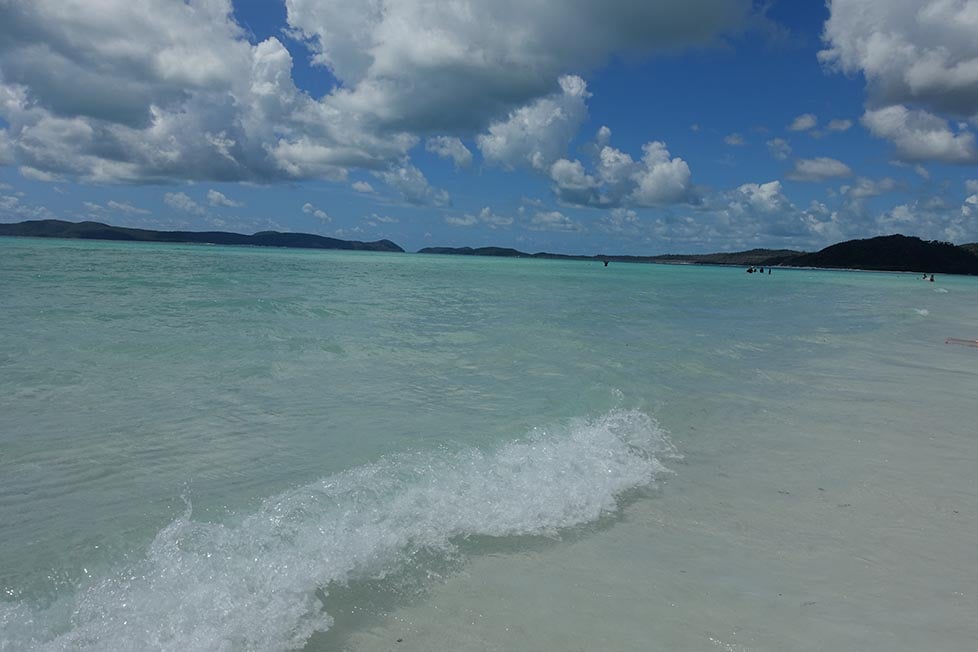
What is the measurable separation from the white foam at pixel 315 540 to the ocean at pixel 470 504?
0.07 feet

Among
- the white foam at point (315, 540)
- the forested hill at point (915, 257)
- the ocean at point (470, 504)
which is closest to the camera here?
the white foam at point (315, 540)

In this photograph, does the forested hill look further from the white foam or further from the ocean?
the white foam

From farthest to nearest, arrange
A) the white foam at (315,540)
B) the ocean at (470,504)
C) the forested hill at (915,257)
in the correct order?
1. the forested hill at (915,257)
2. the ocean at (470,504)
3. the white foam at (315,540)

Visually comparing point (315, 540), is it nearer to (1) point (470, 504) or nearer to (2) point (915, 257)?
(1) point (470, 504)

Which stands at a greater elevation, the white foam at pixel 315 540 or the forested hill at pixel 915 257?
the forested hill at pixel 915 257

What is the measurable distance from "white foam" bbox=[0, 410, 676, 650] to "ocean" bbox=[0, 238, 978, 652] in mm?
21

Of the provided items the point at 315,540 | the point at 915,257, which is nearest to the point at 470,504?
the point at 315,540

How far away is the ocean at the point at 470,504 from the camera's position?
381 centimetres

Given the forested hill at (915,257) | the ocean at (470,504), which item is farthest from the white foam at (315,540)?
the forested hill at (915,257)

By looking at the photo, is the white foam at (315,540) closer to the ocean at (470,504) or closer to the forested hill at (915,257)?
the ocean at (470,504)

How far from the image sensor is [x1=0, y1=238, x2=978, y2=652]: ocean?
381 centimetres

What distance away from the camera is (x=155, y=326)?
14.8 m

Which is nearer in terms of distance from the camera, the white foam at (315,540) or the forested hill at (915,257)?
the white foam at (315,540)

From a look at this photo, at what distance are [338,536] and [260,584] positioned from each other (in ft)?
2.48
